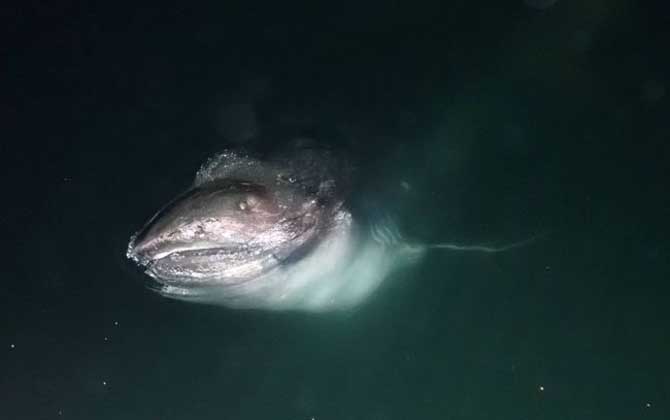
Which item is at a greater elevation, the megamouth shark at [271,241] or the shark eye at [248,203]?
the shark eye at [248,203]

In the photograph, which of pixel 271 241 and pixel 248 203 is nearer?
pixel 248 203

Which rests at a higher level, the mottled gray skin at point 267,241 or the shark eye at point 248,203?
the shark eye at point 248,203

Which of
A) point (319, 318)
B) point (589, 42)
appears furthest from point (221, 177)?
point (589, 42)

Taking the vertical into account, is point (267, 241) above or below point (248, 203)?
below

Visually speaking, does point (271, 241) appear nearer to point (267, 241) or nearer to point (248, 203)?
point (267, 241)

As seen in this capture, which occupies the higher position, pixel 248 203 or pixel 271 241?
pixel 248 203

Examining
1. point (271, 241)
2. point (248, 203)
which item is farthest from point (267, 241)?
point (248, 203)

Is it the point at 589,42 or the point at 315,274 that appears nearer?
the point at 315,274

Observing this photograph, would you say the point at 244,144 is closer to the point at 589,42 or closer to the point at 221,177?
the point at 221,177
